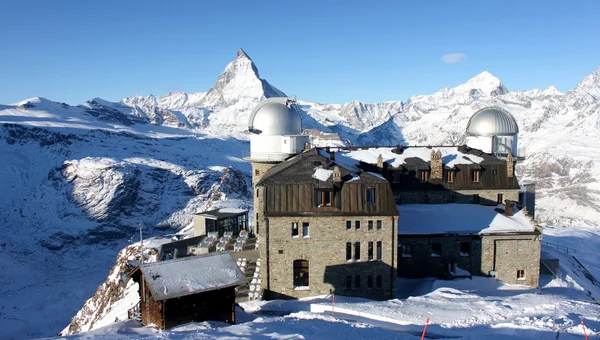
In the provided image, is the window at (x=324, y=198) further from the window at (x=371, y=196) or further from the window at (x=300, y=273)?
the window at (x=300, y=273)

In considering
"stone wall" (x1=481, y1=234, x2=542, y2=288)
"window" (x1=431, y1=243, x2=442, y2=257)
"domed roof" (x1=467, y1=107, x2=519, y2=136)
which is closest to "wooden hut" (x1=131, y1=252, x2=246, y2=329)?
"window" (x1=431, y1=243, x2=442, y2=257)

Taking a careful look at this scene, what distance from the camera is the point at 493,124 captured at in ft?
173

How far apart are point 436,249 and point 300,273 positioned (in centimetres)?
1239

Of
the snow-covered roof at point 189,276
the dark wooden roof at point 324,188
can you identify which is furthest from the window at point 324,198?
the snow-covered roof at point 189,276

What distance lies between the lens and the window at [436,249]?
37875 mm

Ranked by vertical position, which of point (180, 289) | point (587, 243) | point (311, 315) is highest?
point (180, 289)

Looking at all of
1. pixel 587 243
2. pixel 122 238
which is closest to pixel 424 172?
pixel 587 243

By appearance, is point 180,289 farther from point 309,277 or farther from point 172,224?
point 172,224

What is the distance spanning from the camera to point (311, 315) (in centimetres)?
2486

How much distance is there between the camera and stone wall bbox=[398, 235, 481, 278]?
37.6 m

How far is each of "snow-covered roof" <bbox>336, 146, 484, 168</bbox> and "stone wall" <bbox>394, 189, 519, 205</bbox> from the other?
2.79m

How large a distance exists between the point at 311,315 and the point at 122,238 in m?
119

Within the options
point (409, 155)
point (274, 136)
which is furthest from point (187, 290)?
point (409, 155)

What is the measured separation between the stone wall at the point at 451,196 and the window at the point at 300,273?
1479 centimetres
